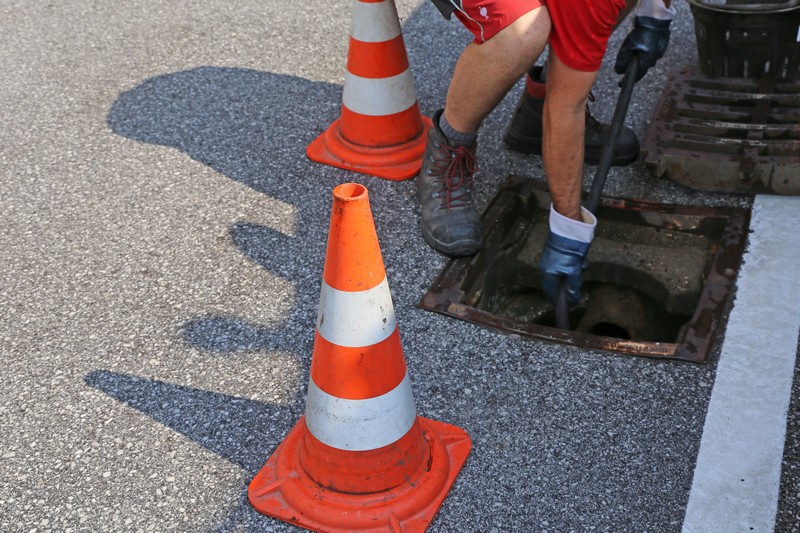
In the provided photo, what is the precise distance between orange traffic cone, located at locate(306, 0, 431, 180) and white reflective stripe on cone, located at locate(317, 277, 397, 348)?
1.28 meters

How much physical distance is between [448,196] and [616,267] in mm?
622

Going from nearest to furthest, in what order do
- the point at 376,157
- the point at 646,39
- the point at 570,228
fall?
1. the point at 570,228
2. the point at 646,39
3. the point at 376,157

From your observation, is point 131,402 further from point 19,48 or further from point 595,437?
point 19,48

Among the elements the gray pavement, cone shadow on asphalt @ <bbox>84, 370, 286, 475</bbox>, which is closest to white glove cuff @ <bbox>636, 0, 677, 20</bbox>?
the gray pavement

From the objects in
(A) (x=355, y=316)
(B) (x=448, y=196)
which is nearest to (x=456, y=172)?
(B) (x=448, y=196)

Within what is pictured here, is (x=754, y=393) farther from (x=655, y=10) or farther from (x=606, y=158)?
(x=655, y=10)

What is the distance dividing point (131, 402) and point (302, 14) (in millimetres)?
2586

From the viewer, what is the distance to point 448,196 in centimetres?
284

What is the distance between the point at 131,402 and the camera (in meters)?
2.29

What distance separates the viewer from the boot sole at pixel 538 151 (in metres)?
3.14

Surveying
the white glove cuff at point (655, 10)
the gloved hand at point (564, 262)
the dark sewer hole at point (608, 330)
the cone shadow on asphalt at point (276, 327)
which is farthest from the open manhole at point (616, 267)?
the white glove cuff at point (655, 10)

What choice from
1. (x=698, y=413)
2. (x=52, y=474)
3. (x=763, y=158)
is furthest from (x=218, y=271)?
(x=763, y=158)

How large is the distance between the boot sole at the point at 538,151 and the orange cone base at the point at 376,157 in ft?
1.04

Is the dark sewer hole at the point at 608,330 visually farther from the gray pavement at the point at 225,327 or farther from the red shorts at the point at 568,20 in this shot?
the red shorts at the point at 568,20
